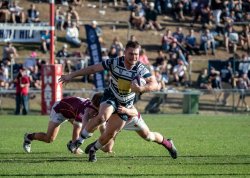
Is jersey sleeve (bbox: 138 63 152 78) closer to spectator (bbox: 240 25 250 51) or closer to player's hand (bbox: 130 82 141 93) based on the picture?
player's hand (bbox: 130 82 141 93)

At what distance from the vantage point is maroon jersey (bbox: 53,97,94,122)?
15.1 meters

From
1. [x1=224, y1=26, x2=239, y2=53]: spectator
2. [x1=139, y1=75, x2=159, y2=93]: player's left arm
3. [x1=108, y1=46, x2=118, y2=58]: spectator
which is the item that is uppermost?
[x1=139, y1=75, x2=159, y2=93]: player's left arm

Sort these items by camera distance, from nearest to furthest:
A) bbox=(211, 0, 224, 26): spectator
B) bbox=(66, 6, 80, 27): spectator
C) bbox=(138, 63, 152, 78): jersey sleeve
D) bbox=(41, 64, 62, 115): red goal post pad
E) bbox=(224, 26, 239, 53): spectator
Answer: bbox=(138, 63, 152, 78): jersey sleeve
bbox=(41, 64, 62, 115): red goal post pad
bbox=(66, 6, 80, 27): spectator
bbox=(224, 26, 239, 53): spectator
bbox=(211, 0, 224, 26): spectator

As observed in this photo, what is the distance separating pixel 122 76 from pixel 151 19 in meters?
27.1

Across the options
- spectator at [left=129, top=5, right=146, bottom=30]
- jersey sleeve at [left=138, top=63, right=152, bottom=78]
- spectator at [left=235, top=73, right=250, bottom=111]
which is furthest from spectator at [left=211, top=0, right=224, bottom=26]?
jersey sleeve at [left=138, top=63, right=152, bottom=78]

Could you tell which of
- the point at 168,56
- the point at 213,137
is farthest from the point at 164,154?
the point at 168,56

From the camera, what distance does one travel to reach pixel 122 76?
13.5 metres

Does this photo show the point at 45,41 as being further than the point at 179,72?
Yes

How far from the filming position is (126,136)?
21000 millimetres

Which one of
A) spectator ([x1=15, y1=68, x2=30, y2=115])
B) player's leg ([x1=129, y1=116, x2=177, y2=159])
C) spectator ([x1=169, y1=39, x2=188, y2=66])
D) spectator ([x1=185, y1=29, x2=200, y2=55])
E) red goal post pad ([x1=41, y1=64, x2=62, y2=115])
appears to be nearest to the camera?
player's leg ([x1=129, y1=116, x2=177, y2=159])

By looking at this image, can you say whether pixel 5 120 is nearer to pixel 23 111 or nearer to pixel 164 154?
pixel 23 111

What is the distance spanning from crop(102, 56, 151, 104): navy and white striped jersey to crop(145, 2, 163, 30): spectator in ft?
86.6

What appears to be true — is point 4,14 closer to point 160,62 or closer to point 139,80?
point 160,62

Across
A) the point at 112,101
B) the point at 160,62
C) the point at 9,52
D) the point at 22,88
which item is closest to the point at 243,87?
the point at 160,62
